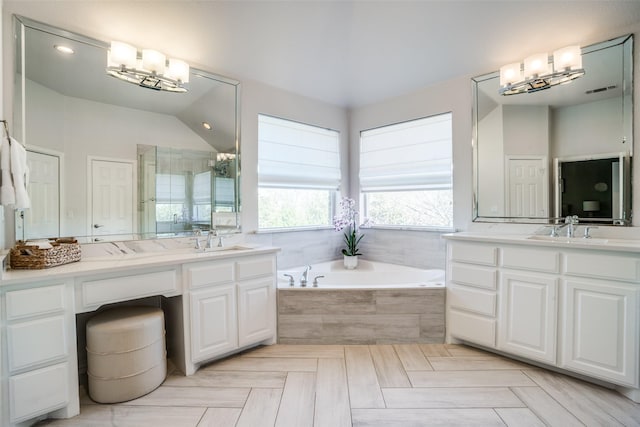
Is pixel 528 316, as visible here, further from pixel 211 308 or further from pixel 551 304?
pixel 211 308

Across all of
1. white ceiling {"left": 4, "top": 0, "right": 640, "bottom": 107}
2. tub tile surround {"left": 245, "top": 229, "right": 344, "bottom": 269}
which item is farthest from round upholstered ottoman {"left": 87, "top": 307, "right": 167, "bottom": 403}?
white ceiling {"left": 4, "top": 0, "right": 640, "bottom": 107}

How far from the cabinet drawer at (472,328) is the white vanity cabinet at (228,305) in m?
1.51

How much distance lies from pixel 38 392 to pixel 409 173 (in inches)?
134

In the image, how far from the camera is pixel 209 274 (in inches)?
89.3

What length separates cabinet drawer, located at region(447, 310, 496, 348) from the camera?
242cm

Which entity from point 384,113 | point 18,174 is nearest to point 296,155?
point 384,113

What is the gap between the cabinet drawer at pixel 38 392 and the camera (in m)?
1.58

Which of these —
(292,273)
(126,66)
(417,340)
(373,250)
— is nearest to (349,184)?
(373,250)

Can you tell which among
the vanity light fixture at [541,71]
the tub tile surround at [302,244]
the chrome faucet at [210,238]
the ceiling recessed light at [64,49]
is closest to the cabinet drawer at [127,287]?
the chrome faucet at [210,238]

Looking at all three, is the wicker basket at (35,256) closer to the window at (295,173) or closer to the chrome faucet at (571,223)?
the window at (295,173)

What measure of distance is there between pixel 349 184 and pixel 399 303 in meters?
1.80

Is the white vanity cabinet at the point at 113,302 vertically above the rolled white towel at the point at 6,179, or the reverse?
the rolled white towel at the point at 6,179

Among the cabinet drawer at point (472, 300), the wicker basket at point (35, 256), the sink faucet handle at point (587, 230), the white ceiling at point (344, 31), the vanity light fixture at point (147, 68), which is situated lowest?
the cabinet drawer at point (472, 300)

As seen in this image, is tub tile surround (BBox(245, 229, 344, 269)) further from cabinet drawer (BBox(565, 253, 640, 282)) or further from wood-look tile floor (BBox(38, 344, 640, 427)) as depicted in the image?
cabinet drawer (BBox(565, 253, 640, 282))
